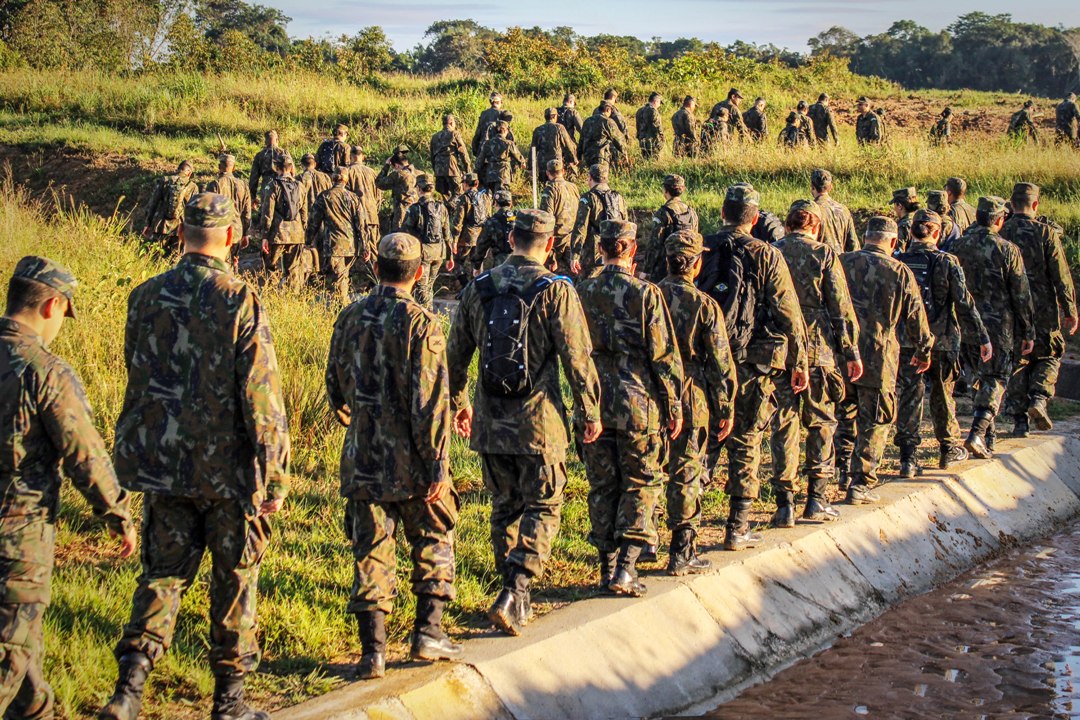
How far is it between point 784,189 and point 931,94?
23201mm

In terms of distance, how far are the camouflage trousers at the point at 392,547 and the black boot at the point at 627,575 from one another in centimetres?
125

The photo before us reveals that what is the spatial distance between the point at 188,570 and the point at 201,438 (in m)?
0.56

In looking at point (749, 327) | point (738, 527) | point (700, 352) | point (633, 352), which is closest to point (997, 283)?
point (749, 327)

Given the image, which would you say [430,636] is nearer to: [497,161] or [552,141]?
[497,161]

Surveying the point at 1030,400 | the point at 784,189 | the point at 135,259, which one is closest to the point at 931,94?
the point at 784,189

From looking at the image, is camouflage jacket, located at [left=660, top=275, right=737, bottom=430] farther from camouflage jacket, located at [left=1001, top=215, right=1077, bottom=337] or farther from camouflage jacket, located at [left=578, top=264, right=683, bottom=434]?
camouflage jacket, located at [left=1001, top=215, right=1077, bottom=337]

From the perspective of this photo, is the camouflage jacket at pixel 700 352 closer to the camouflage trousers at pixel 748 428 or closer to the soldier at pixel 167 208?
the camouflage trousers at pixel 748 428

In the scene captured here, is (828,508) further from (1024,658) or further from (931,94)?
(931,94)

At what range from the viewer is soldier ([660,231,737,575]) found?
23.7 ft

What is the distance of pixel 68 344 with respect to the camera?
372 inches

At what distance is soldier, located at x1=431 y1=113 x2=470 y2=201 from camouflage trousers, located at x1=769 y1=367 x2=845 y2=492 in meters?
12.9

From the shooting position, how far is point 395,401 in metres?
5.64

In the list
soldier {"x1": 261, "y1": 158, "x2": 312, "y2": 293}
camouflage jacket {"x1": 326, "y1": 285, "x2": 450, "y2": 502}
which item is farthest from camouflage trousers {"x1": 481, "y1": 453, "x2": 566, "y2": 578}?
soldier {"x1": 261, "y1": 158, "x2": 312, "y2": 293}

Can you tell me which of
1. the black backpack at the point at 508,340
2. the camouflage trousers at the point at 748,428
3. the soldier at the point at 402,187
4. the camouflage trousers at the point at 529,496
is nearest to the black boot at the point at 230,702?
the camouflage trousers at the point at 529,496
